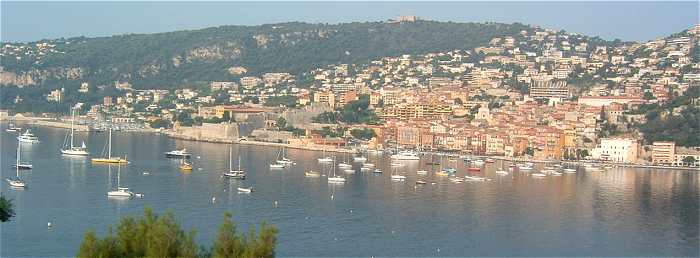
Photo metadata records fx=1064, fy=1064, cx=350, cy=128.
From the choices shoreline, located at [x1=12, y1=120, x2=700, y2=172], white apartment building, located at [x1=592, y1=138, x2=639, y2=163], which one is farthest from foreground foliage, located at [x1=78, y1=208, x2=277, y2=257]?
white apartment building, located at [x1=592, y1=138, x2=639, y2=163]

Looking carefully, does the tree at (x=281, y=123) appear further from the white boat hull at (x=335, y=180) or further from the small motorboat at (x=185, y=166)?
the white boat hull at (x=335, y=180)

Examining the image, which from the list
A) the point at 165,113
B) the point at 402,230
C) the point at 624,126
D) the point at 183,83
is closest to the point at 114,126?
the point at 165,113

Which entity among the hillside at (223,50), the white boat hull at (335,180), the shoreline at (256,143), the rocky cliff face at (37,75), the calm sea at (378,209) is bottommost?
the calm sea at (378,209)

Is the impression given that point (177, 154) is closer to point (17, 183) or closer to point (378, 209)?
point (17, 183)

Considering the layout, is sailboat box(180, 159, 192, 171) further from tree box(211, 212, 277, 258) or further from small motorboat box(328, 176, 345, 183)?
tree box(211, 212, 277, 258)

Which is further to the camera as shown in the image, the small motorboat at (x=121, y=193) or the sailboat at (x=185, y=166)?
the sailboat at (x=185, y=166)

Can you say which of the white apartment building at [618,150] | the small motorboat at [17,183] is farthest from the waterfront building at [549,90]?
the small motorboat at [17,183]

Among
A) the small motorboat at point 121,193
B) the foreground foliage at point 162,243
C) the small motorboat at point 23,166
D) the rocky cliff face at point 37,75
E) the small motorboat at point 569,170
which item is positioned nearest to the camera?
the foreground foliage at point 162,243
